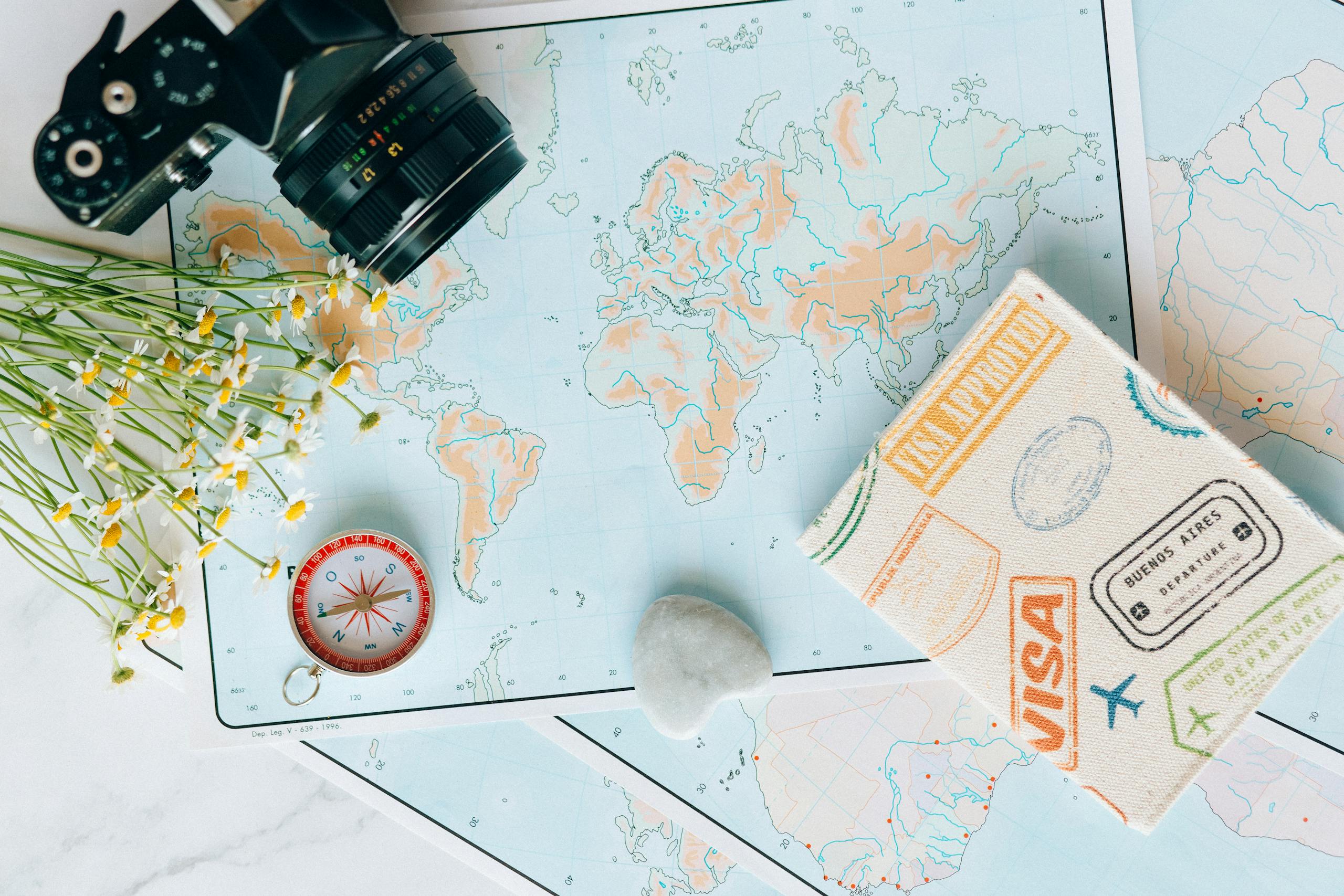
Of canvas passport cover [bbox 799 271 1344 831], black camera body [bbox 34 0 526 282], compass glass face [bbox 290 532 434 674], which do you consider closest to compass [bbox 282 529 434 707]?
compass glass face [bbox 290 532 434 674]

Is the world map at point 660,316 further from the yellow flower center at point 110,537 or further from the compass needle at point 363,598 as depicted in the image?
the yellow flower center at point 110,537

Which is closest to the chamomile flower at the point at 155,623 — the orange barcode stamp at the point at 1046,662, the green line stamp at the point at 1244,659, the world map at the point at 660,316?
the world map at the point at 660,316

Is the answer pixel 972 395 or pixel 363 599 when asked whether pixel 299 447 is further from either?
pixel 972 395

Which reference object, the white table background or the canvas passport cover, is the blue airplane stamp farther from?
the white table background

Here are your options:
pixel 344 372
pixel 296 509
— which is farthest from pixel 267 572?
pixel 344 372

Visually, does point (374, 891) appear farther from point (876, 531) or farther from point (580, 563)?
point (876, 531)

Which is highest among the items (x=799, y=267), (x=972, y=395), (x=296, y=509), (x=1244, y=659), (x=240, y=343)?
(x=240, y=343)
